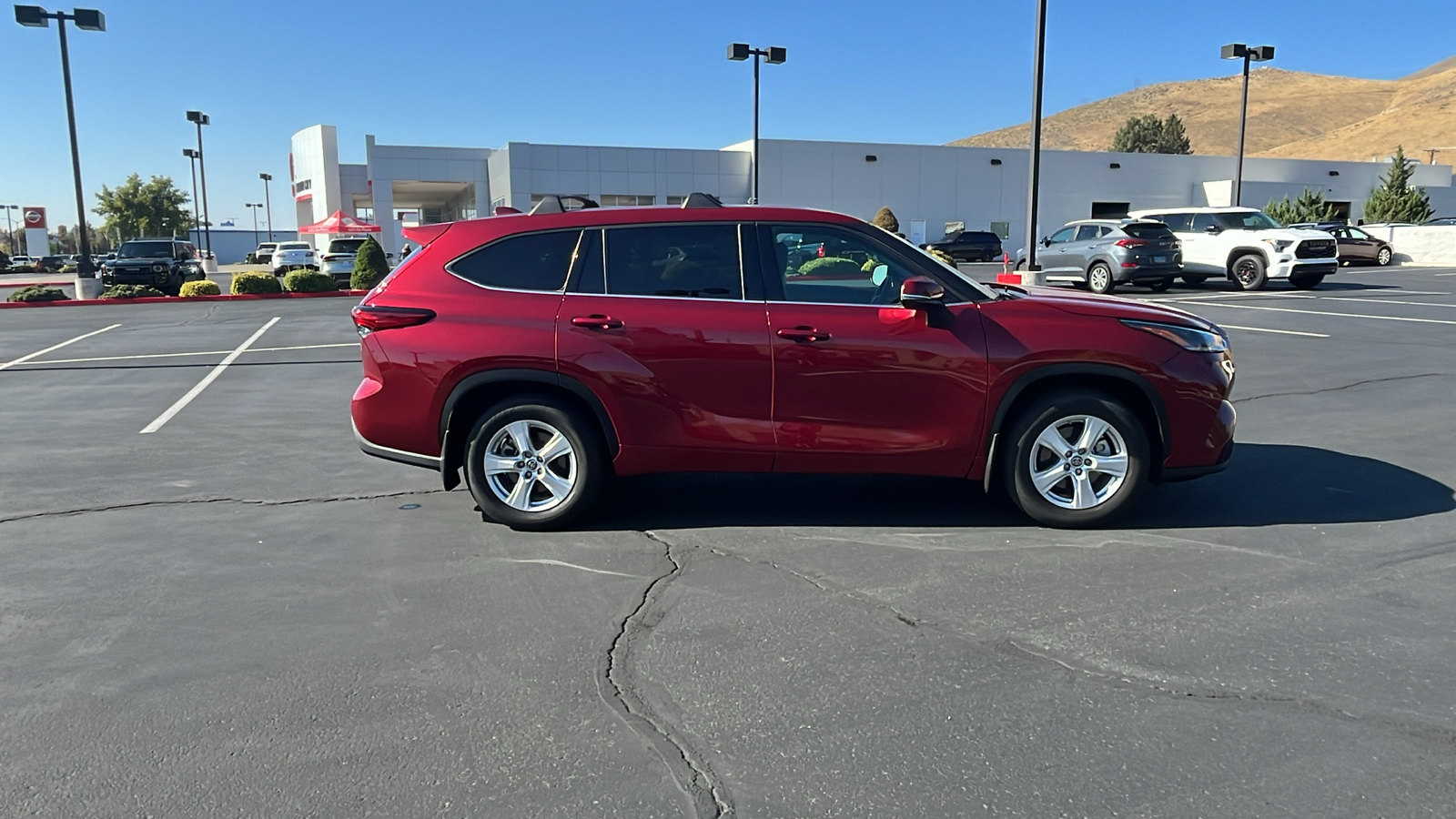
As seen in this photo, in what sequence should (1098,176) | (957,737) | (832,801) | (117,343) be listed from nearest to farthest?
(832,801), (957,737), (117,343), (1098,176)

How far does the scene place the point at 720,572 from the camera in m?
4.79

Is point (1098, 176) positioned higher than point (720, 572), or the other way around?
point (1098, 176)

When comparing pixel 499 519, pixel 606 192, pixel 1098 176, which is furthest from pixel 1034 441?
pixel 1098 176

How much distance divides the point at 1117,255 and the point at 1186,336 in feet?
58.2

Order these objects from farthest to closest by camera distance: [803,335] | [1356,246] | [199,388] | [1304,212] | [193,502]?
[1304,212]
[1356,246]
[199,388]
[193,502]
[803,335]

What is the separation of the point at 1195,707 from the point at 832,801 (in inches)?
54.4

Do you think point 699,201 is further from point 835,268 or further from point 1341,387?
point 1341,387

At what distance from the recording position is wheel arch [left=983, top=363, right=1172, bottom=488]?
17.3 feet

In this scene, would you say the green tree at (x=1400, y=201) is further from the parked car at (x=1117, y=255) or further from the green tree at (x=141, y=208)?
the green tree at (x=141, y=208)

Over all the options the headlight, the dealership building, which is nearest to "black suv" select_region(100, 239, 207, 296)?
the dealership building

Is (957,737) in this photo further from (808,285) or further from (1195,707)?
(808,285)

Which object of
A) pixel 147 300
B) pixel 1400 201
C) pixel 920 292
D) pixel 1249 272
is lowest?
pixel 147 300

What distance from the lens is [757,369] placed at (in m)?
5.25

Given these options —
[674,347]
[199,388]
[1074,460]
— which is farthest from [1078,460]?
[199,388]
